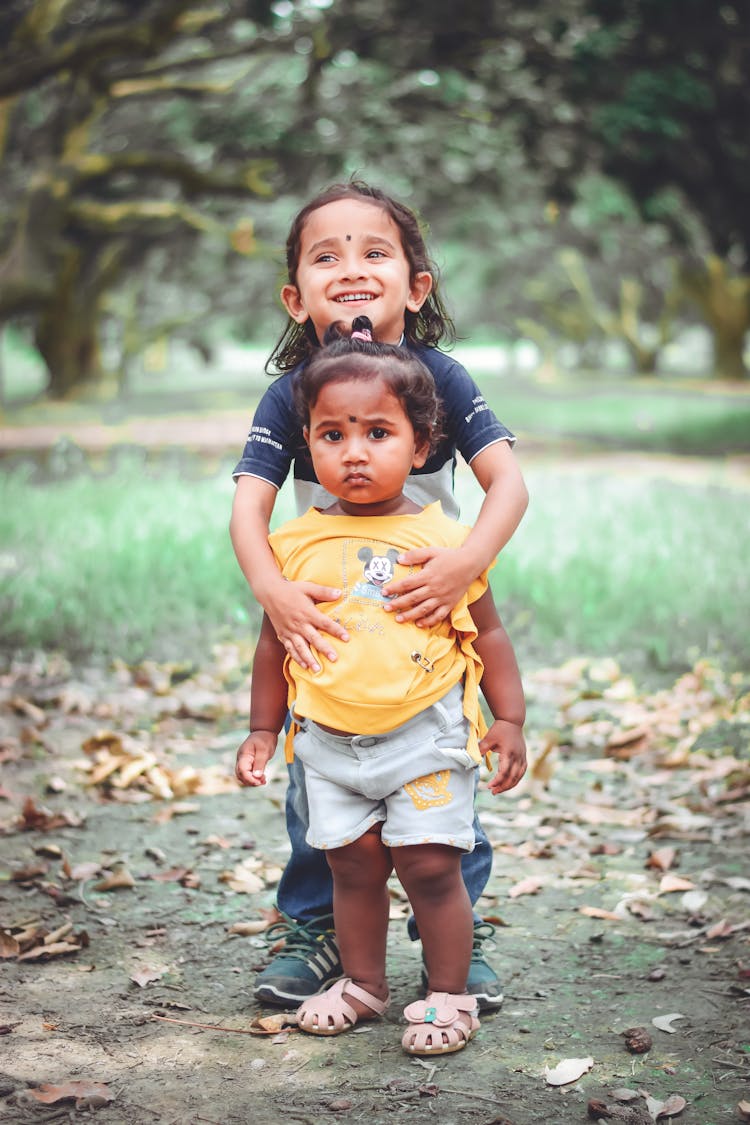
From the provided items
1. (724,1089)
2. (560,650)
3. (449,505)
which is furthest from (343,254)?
(560,650)

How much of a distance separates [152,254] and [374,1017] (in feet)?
78.9

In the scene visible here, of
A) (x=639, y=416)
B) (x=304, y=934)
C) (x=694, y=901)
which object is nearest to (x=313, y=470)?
(x=304, y=934)

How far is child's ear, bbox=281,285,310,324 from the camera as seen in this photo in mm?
2943

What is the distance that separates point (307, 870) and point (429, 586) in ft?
3.05

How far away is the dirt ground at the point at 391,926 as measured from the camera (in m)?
2.58

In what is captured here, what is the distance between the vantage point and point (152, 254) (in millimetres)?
25391

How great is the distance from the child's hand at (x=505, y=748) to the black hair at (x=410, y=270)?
3.08 ft

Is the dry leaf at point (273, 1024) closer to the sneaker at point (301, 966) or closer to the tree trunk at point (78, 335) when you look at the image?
the sneaker at point (301, 966)

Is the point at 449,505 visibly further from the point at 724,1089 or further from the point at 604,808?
the point at 604,808

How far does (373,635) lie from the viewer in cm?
264

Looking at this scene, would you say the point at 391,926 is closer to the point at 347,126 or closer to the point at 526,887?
the point at 526,887

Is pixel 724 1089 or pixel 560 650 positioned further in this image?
pixel 560 650

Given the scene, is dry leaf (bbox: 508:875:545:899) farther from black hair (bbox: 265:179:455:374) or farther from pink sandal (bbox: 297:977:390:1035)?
black hair (bbox: 265:179:455:374)

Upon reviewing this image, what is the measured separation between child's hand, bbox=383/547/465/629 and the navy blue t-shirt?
30 centimetres
